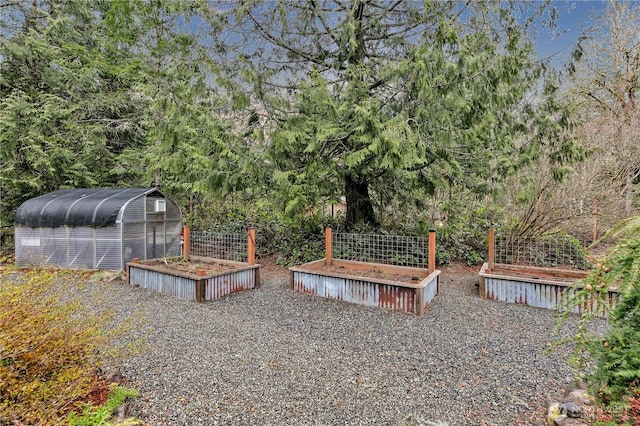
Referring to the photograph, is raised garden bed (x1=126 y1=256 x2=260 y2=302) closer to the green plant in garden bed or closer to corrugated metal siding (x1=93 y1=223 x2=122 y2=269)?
corrugated metal siding (x1=93 y1=223 x2=122 y2=269)

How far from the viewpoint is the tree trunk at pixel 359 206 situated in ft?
24.2

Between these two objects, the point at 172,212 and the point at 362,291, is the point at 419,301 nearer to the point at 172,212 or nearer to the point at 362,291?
the point at 362,291

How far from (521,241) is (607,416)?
15.1 ft

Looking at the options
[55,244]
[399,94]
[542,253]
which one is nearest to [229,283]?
[399,94]

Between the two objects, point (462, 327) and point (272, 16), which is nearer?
point (462, 327)

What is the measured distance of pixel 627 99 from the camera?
10.0 metres

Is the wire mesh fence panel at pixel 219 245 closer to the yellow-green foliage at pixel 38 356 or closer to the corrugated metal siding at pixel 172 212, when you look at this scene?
the corrugated metal siding at pixel 172 212

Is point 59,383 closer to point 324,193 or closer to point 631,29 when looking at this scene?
point 324,193

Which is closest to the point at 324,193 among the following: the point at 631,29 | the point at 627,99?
the point at 627,99

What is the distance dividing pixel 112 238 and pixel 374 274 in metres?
5.40

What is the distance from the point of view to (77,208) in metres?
7.08

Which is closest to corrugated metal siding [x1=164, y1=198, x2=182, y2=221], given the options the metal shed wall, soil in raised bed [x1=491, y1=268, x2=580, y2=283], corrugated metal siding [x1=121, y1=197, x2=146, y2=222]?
the metal shed wall

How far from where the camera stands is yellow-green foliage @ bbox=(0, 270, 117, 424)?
1780mm

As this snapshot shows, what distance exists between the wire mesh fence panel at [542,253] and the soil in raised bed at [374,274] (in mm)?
1918
